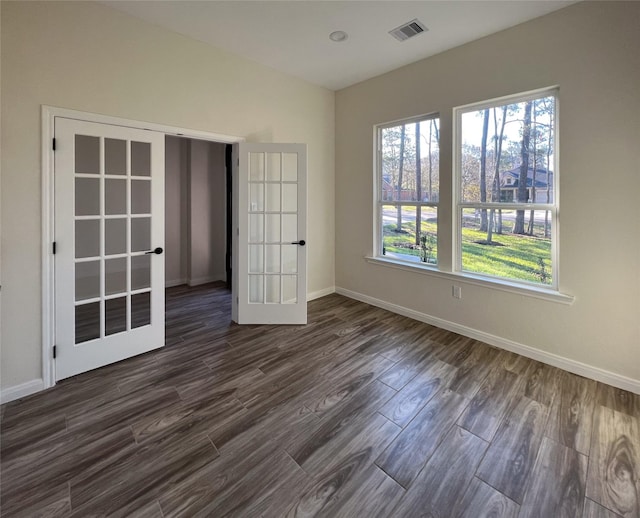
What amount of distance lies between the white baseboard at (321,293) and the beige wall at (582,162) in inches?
76.4

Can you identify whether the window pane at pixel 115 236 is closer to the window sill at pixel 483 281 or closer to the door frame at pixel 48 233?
the door frame at pixel 48 233

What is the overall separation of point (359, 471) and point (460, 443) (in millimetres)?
662

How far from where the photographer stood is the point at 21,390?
2.31m

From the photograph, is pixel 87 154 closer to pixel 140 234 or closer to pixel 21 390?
pixel 140 234

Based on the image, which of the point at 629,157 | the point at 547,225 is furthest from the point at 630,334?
the point at 629,157

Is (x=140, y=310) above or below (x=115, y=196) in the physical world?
below

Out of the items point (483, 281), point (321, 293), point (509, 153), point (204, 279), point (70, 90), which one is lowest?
point (321, 293)

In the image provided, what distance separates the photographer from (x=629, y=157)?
2.34m

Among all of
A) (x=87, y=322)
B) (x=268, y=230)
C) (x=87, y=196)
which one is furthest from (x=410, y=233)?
(x=87, y=322)

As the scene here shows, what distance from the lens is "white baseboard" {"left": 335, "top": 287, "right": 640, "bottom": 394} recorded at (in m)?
2.46

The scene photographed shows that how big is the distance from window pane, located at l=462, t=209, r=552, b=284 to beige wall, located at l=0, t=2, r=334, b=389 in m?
2.77

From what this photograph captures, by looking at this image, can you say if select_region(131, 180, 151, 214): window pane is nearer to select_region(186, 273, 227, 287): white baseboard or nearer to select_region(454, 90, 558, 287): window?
select_region(186, 273, 227, 287): white baseboard

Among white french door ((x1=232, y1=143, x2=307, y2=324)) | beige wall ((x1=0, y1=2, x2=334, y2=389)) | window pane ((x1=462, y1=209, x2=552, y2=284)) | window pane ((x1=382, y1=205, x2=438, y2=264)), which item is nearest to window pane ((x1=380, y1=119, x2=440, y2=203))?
window pane ((x1=382, y1=205, x2=438, y2=264))

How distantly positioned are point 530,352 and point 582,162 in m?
1.72
